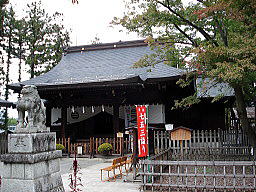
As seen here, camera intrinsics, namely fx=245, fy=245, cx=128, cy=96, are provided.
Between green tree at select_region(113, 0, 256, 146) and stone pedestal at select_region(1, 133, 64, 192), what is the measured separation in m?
4.72

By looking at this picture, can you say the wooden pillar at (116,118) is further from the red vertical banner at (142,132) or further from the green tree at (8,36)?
the green tree at (8,36)

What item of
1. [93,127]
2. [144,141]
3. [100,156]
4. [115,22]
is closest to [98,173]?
[144,141]

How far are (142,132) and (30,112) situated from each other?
3238 millimetres

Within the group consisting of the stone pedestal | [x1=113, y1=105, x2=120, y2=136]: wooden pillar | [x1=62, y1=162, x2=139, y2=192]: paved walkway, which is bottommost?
[x1=62, y1=162, x2=139, y2=192]: paved walkway

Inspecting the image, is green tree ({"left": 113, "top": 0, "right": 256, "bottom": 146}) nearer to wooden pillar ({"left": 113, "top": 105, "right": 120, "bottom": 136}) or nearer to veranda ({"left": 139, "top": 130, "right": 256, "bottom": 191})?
veranda ({"left": 139, "top": 130, "right": 256, "bottom": 191})

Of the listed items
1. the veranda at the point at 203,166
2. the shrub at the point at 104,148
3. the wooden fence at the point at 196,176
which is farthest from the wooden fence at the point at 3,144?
the wooden fence at the point at 196,176

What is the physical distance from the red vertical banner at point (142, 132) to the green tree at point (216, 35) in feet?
7.36

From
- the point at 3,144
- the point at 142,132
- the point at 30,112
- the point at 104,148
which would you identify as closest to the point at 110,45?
the point at 104,148

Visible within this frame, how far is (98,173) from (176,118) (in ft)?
23.0

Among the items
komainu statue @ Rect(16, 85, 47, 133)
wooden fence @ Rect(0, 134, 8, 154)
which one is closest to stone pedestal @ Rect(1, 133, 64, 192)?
komainu statue @ Rect(16, 85, 47, 133)

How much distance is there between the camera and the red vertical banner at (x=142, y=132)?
7.03 metres

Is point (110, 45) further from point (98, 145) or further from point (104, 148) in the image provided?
point (104, 148)

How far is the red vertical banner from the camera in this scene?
703cm

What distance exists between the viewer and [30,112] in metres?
5.26
